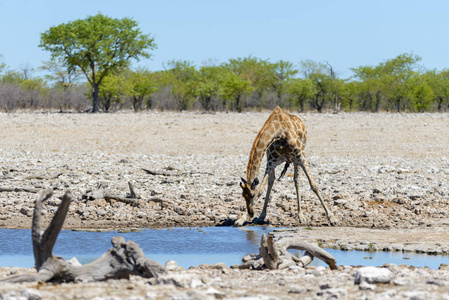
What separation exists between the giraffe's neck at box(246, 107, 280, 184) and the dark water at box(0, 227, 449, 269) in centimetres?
100

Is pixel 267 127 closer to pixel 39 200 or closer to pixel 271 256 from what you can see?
pixel 271 256

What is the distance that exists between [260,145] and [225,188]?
3.90 metres

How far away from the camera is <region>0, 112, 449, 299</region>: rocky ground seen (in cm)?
621

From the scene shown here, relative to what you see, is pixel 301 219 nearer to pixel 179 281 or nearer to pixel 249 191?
pixel 249 191

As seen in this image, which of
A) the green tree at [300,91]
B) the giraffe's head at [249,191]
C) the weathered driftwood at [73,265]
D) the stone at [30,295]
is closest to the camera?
the stone at [30,295]

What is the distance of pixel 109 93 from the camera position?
4916 centimetres

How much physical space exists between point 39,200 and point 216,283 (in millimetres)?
1800

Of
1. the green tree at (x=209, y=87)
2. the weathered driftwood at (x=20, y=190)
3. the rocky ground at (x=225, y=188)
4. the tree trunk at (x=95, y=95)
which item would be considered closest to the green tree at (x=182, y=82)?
the green tree at (x=209, y=87)

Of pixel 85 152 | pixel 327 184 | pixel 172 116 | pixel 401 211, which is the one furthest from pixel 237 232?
pixel 172 116

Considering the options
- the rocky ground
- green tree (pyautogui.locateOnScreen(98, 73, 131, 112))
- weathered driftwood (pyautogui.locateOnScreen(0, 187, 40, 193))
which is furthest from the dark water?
green tree (pyautogui.locateOnScreen(98, 73, 131, 112))

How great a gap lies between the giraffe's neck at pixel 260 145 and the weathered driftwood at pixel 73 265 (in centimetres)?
519

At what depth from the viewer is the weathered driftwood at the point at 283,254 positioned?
24.8ft

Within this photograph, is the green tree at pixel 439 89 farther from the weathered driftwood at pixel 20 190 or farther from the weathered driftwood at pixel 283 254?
the weathered driftwood at pixel 283 254

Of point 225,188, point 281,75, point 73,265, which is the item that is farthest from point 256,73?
point 73,265
